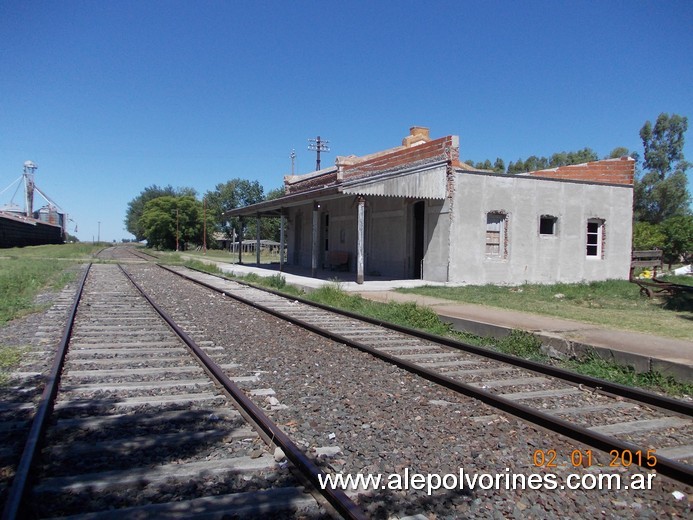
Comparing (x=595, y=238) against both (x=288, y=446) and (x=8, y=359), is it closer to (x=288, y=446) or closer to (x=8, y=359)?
(x=288, y=446)

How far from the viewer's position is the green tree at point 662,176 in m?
49.0

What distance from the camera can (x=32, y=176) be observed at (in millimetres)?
97500

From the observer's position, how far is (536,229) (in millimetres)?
19219

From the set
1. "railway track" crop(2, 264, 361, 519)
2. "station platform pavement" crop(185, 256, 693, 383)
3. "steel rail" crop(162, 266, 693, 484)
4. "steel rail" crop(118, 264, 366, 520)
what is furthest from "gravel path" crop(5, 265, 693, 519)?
"station platform pavement" crop(185, 256, 693, 383)

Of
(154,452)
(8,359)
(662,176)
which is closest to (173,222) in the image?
(662,176)

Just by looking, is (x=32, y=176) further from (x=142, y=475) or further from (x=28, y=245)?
(x=142, y=475)

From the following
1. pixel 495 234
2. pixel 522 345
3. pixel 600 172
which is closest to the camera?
pixel 522 345

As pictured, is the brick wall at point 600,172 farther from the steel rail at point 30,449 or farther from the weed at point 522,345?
the steel rail at point 30,449

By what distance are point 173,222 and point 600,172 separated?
70.3 meters

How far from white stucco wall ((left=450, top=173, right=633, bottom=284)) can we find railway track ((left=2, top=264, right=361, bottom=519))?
13.3 m

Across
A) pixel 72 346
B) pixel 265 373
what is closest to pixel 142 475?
pixel 265 373

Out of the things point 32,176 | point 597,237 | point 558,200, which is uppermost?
point 32,176

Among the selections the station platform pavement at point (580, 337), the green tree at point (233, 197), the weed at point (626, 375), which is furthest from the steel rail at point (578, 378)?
the green tree at point (233, 197)

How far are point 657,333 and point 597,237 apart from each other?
42.4 feet
